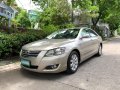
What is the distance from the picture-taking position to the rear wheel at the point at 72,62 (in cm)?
599

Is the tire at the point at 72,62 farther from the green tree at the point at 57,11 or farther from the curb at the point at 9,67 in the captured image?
the green tree at the point at 57,11

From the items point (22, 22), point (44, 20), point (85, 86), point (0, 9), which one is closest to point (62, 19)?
point (44, 20)

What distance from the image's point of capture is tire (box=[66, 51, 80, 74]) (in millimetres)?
5988

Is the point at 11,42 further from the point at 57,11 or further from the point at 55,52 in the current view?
the point at 57,11

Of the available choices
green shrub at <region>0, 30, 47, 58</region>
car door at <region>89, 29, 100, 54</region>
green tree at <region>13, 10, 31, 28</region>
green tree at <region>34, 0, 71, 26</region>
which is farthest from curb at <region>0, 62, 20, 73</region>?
green tree at <region>13, 10, 31, 28</region>

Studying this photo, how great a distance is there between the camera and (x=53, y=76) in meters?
6.03

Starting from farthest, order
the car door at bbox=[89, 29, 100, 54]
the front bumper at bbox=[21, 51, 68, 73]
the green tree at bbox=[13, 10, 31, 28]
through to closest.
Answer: the green tree at bbox=[13, 10, 31, 28] → the car door at bbox=[89, 29, 100, 54] → the front bumper at bbox=[21, 51, 68, 73]

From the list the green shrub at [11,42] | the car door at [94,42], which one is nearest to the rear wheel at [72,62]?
the car door at [94,42]

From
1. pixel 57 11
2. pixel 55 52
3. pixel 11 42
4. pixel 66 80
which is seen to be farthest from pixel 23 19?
pixel 66 80

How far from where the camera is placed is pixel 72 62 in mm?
6172

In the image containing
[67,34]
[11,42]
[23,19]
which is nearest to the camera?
[67,34]

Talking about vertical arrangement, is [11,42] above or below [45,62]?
above

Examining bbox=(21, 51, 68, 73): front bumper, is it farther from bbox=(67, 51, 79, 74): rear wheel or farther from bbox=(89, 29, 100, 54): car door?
bbox=(89, 29, 100, 54): car door

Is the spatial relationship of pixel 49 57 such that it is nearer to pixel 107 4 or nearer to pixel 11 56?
pixel 11 56
